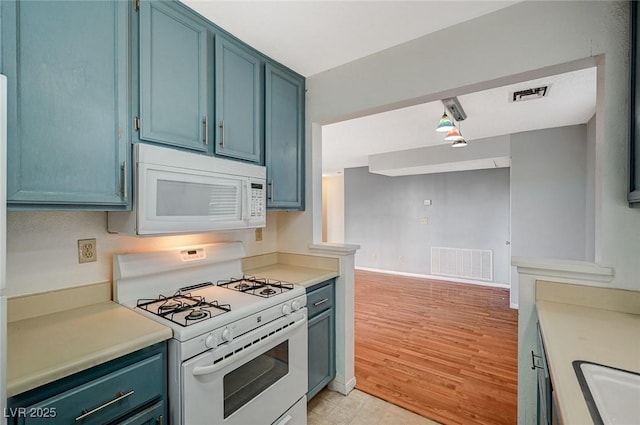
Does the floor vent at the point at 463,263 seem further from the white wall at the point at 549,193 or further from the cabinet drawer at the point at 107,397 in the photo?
the cabinet drawer at the point at 107,397

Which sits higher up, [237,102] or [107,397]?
[237,102]

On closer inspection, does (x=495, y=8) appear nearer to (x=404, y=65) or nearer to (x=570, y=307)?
(x=404, y=65)

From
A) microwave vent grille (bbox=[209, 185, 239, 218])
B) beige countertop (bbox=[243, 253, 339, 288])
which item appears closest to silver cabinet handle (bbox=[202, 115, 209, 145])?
microwave vent grille (bbox=[209, 185, 239, 218])

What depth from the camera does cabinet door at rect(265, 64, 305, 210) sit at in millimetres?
2087

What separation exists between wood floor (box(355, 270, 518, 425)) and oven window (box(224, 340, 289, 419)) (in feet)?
3.31

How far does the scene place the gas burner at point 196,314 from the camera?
1.29 metres

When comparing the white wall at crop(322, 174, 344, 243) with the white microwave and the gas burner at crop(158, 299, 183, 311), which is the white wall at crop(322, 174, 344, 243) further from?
the gas burner at crop(158, 299, 183, 311)

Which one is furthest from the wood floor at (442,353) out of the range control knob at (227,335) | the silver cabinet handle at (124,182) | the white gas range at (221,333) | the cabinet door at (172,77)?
the cabinet door at (172,77)

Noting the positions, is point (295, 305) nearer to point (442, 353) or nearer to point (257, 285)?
point (257, 285)

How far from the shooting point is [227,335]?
131 cm

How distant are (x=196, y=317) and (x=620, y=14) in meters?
2.35

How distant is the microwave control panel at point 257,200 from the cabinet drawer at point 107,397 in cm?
94

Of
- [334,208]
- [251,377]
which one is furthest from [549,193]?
[334,208]

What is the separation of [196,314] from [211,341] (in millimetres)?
157
